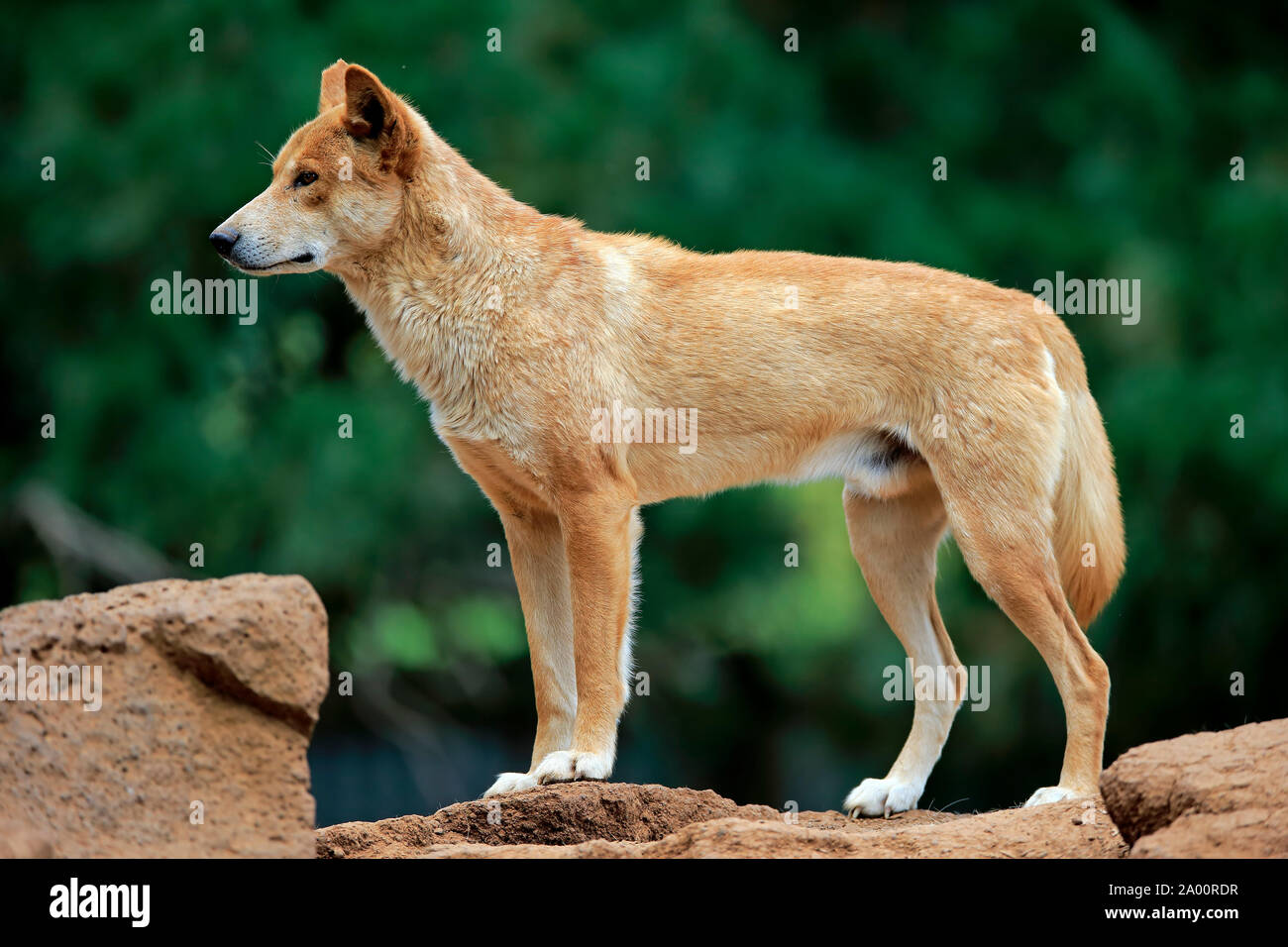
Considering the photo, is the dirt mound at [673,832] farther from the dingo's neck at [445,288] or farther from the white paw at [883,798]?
the dingo's neck at [445,288]

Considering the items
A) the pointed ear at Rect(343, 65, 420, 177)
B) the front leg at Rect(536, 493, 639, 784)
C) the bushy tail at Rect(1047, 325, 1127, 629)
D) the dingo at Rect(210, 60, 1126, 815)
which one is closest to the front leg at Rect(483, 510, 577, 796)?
the dingo at Rect(210, 60, 1126, 815)

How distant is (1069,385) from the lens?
20.3 ft

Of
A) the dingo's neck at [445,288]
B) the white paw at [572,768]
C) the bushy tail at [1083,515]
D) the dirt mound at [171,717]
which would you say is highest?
the dingo's neck at [445,288]

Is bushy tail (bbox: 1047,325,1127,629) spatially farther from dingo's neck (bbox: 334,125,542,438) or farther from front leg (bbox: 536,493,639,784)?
dingo's neck (bbox: 334,125,542,438)

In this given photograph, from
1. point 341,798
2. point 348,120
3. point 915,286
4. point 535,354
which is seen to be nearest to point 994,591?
point 915,286

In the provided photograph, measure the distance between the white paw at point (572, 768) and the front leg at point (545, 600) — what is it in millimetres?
497

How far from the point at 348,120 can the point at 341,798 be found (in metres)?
6.99

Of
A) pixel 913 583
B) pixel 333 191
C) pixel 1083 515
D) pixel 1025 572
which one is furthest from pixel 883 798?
pixel 333 191

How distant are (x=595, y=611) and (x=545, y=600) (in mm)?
526

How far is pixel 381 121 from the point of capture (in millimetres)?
5500

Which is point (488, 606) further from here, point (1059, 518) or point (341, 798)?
point (1059, 518)

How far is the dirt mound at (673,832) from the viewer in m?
4.04

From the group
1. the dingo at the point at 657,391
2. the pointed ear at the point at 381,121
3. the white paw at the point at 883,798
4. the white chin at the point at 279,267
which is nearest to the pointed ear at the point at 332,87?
the dingo at the point at 657,391

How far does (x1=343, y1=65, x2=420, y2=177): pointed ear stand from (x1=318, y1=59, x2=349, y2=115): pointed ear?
568 mm
